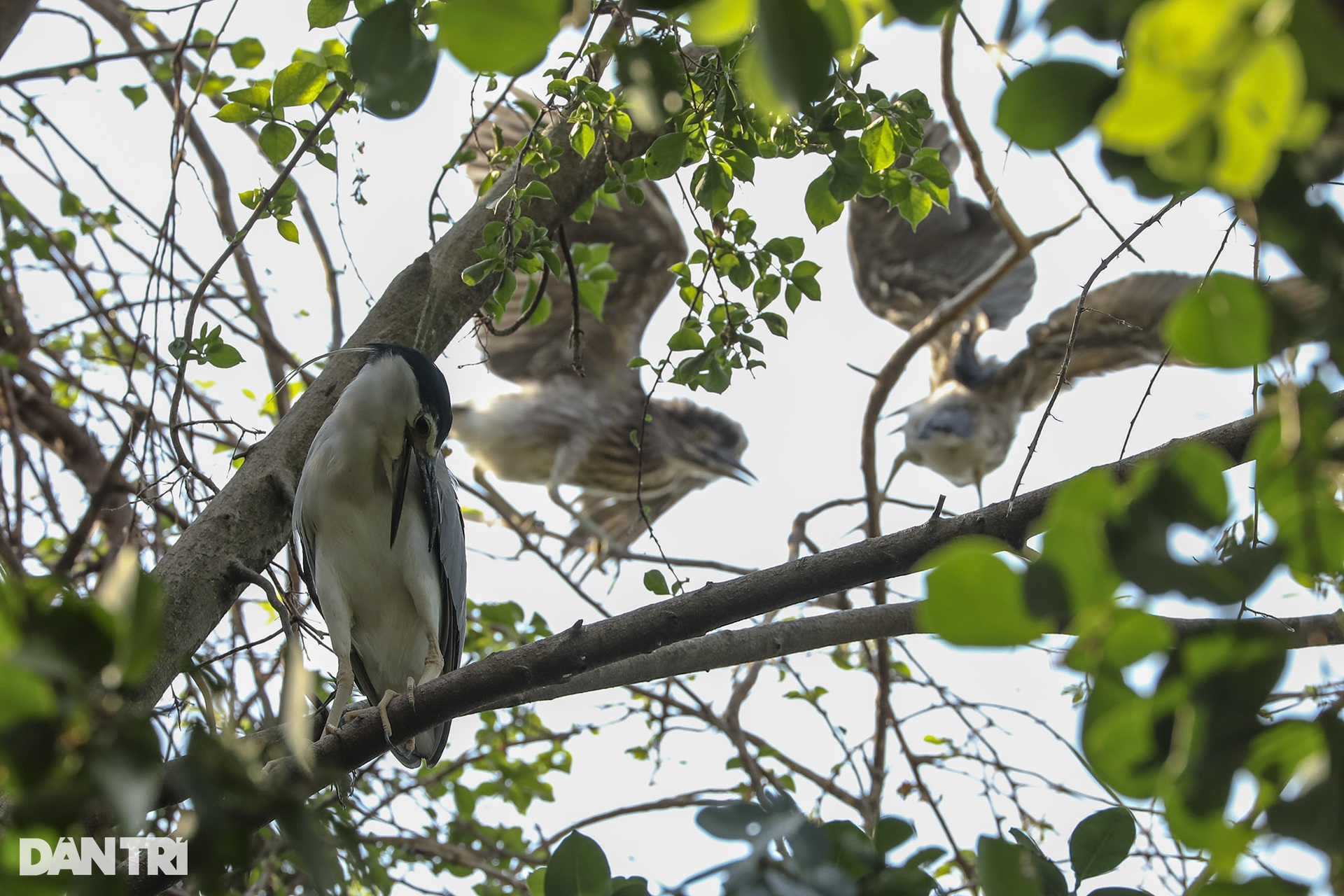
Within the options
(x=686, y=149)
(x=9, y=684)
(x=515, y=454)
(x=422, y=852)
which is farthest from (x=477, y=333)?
(x=515, y=454)

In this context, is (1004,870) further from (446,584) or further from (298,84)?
(446,584)

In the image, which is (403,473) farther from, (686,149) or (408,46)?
(408,46)

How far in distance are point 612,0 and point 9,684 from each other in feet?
4.58

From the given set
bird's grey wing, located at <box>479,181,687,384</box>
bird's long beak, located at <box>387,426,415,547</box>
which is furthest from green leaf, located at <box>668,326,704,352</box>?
bird's grey wing, located at <box>479,181,687,384</box>

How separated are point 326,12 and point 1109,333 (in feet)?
13.2

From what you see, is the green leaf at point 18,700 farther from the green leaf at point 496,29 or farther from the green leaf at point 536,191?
the green leaf at point 536,191

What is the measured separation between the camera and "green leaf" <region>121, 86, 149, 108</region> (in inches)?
115

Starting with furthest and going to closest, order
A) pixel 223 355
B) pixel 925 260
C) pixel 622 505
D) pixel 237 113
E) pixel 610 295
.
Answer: pixel 622 505
pixel 925 260
pixel 610 295
pixel 223 355
pixel 237 113

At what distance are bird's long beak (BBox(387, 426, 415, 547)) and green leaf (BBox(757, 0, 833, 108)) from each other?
7.70 ft

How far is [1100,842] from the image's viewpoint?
905 millimetres

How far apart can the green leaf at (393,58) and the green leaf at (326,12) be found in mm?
739

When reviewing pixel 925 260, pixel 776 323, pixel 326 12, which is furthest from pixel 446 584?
pixel 925 260

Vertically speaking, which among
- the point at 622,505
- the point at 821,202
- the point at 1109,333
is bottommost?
the point at 821,202
